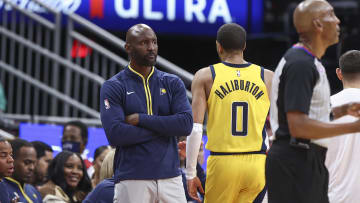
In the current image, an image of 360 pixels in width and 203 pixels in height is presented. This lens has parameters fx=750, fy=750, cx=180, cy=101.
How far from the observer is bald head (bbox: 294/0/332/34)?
13.9 ft

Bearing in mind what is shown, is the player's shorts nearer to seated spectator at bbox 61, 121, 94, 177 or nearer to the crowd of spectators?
the crowd of spectators

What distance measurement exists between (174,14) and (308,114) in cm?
973

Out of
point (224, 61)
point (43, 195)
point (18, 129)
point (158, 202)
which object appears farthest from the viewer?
point (18, 129)

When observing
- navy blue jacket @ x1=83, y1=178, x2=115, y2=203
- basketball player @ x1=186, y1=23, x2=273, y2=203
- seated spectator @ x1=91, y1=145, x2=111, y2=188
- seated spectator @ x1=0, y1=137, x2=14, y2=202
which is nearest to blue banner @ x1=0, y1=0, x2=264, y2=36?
seated spectator @ x1=91, y1=145, x2=111, y2=188

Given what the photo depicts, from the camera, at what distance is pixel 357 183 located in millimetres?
5520

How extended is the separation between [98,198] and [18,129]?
4.30 m

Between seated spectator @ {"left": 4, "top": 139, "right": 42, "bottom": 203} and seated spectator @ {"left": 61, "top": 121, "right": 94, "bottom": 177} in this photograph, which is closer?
seated spectator @ {"left": 4, "top": 139, "right": 42, "bottom": 203}

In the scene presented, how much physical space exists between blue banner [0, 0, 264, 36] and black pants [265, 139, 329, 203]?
945 cm

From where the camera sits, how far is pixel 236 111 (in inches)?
226

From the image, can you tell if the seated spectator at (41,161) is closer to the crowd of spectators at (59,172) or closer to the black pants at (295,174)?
the crowd of spectators at (59,172)

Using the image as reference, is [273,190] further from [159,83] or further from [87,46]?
[87,46]

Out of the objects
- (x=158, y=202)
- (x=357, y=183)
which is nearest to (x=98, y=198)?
(x=158, y=202)

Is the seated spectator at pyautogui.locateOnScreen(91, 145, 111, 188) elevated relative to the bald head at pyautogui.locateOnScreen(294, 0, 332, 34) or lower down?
lower down

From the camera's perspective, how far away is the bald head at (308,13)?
4250mm
